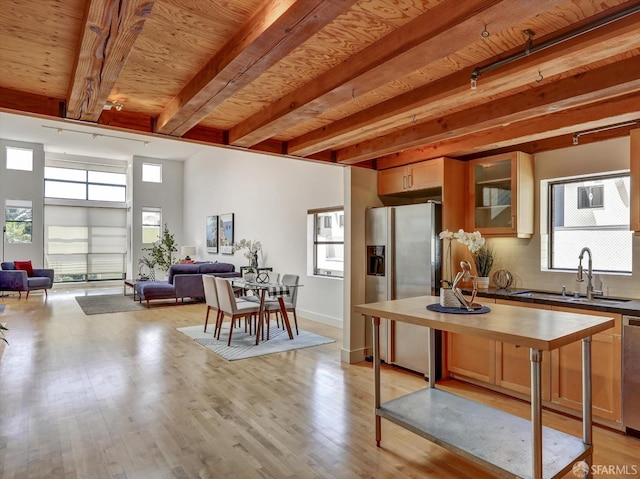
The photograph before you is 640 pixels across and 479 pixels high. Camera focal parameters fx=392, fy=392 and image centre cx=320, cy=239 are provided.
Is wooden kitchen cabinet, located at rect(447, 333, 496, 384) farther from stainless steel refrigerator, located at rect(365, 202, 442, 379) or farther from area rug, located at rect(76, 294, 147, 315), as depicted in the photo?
area rug, located at rect(76, 294, 147, 315)

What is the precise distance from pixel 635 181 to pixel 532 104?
3.35ft

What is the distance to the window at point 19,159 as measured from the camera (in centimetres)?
1024

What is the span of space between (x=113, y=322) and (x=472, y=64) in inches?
258

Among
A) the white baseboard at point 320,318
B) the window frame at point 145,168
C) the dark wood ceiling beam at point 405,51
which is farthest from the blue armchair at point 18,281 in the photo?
the dark wood ceiling beam at point 405,51

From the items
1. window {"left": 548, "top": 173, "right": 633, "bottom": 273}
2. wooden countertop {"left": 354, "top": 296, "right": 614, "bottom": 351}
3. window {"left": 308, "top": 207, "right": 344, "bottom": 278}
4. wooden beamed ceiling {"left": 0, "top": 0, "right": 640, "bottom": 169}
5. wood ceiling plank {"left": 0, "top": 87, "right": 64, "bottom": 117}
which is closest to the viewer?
wooden beamed ceiling {"left": 0, "top": 0, "right": 640, "bottom": 169}

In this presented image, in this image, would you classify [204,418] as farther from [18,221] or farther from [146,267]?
[18,221]

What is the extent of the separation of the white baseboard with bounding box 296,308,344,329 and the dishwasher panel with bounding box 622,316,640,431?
12.1 feet

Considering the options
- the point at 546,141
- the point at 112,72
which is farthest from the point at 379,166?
the point at 112,72

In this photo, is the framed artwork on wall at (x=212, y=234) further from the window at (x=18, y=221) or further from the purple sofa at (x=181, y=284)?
the window at (x=18, y=221)

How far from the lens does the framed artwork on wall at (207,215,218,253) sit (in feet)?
33.7

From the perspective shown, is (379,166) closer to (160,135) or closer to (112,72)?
(160,135)

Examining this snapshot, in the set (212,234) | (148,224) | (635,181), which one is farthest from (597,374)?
(148,224)

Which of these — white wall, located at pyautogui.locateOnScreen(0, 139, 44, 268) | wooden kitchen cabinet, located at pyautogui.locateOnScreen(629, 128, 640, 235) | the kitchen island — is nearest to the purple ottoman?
white wall, located at pyautogui.locateOnScreen(0, 139, 44, 268)

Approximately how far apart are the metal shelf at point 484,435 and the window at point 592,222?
1706 millimetres
